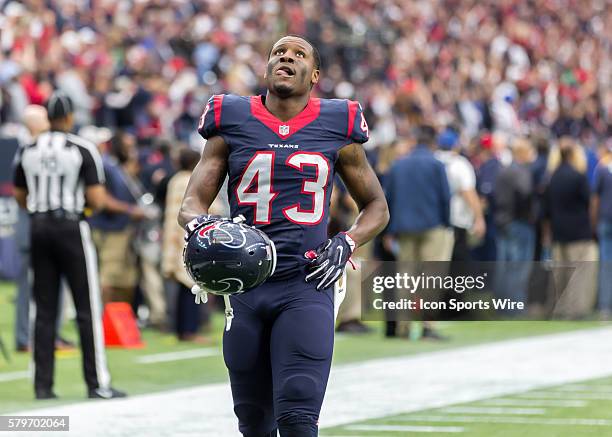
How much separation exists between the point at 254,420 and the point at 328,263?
25.9 inches

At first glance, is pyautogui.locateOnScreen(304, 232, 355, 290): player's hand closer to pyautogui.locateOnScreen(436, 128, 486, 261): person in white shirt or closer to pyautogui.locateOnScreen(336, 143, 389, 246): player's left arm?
pyautogui.locateOnScreen(336, 143, 389, 246): player's left arm

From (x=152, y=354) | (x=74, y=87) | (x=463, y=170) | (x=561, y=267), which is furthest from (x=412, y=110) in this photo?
(x=561, y=267)

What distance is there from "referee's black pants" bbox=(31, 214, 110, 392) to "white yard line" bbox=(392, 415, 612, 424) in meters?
2.12

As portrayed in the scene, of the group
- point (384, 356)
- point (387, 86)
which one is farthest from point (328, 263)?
point (387, 86)

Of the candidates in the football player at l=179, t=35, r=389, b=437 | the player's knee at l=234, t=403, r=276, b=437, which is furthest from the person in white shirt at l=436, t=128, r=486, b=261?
the player's knee at l=234, t=403, r=276, b=437

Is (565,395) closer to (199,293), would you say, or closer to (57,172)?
(57,172)

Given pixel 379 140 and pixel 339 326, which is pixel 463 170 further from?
pixel 379 140

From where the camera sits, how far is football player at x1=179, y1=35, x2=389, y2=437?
17.5 feet

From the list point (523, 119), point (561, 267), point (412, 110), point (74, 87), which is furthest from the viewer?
point (523, 119)

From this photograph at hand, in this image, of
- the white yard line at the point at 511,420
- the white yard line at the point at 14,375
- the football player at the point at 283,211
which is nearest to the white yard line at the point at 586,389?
the white yard line at the point at 511,420

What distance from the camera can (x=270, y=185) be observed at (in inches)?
215

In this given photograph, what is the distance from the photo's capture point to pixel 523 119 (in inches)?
1053

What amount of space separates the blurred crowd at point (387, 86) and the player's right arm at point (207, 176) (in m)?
4.88

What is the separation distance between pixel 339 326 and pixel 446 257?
51.9 inches
